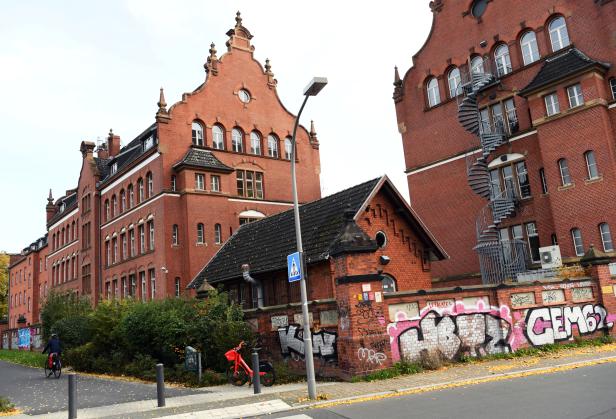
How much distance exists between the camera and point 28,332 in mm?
47844

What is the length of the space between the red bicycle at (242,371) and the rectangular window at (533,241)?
60.7ft

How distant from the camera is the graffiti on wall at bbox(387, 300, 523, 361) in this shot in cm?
1549

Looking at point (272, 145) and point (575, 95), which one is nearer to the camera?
point (575, 95)

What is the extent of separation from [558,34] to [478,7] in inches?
238

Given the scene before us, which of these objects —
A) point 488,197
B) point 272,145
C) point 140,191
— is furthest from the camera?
point 272,145

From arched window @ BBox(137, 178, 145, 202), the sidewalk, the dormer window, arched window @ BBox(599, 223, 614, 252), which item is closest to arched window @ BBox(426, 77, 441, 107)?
arched window @ BBox(599, 223, 614, 252)

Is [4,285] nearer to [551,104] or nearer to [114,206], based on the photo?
[114,206]

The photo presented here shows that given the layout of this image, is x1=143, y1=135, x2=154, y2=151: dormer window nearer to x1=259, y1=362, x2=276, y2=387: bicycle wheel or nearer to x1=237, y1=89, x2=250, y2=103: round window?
x1=237, y1=89, x2=250, y2=103: round window

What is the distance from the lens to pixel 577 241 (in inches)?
1022

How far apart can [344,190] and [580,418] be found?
1489cm

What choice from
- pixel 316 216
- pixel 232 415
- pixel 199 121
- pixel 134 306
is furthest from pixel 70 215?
pixel 232 415

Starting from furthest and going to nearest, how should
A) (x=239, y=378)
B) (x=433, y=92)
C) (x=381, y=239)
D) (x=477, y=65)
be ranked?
(x=433, y=92) < (x=477, y=65) < (x=381, y=239) < (x=239, y=378)

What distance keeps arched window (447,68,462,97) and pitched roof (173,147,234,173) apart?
15307 millimetres

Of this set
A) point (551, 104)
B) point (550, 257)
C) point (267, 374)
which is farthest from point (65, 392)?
point (551, 104)
